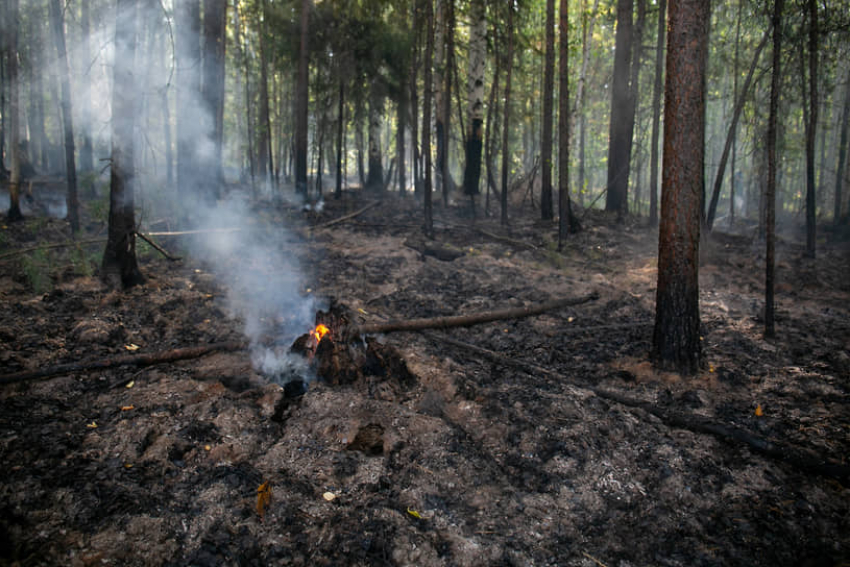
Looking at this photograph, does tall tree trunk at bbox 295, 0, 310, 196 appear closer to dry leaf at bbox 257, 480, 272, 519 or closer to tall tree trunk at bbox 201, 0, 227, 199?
tall tree trunk at bbox 201, 0, 227, 199

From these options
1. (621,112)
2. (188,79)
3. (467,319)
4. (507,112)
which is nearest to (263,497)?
(467,319)

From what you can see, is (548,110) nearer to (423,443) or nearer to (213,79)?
(423,443)

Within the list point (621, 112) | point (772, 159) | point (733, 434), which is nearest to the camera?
point (733, 434)

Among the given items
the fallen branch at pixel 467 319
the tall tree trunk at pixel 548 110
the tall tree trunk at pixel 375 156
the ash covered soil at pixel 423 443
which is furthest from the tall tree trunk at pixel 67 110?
the tall tree trunk at pixel 375 156

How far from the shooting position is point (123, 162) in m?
7.01

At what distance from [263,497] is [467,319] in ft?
13.2

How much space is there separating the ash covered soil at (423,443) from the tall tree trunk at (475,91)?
965cm

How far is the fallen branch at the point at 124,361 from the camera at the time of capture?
4469 mm

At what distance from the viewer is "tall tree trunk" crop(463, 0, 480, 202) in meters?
14.8

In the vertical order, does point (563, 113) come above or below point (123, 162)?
above

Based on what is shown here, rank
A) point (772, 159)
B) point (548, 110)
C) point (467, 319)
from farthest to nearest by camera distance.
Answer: point (548, 110) < point (467, 319) < point (772, 159)

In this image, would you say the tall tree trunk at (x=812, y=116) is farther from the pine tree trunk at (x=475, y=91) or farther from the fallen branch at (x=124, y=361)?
the fallen branch at (x=124, y=361)

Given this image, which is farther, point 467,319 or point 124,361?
point 467,319

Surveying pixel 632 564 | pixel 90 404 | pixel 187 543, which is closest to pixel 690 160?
pixel 632 564
